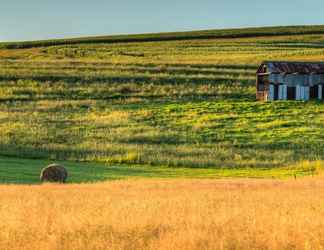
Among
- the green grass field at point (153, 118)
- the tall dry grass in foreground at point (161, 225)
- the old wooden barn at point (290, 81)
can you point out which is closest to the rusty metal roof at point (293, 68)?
the old wooden barn at point (290, 81)

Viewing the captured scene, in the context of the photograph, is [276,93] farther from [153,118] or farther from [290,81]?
[153,118]

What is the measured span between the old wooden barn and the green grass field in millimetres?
2345

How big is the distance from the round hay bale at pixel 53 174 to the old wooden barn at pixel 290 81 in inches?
1718

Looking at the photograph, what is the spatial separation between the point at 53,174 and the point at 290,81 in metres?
47.2

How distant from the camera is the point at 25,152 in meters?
43.2

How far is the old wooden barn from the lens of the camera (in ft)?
238

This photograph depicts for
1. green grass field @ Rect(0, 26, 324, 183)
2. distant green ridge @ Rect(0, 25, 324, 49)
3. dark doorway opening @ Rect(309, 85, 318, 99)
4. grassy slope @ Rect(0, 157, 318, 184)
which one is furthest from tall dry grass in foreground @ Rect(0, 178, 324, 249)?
distant green ridge @ Rect(0, 25, 324, 49)

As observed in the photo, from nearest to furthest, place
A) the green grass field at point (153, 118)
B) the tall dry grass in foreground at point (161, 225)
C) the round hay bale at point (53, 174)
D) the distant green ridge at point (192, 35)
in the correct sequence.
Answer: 1. the tall dry grass in foreground at point (161, 225)
2. the round hay bale at point (53, 174)
3. the green grass field at point (153, 118)
4. the distant green ridge at point (192, 35)

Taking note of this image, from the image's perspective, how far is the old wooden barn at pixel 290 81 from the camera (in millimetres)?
72438

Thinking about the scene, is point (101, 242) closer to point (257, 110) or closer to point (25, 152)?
point (25, 152)

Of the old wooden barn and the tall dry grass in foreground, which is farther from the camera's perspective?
the old wooden barn

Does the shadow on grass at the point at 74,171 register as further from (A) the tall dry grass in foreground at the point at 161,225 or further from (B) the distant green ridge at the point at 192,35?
(B) the distant green ridge at the point at 192,35

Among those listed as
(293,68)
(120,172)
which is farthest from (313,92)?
(120,172)

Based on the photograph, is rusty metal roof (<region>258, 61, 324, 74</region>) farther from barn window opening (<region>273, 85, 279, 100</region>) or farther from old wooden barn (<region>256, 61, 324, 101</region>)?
barn window opening (<region>273, 85, 279, 100</region>)
